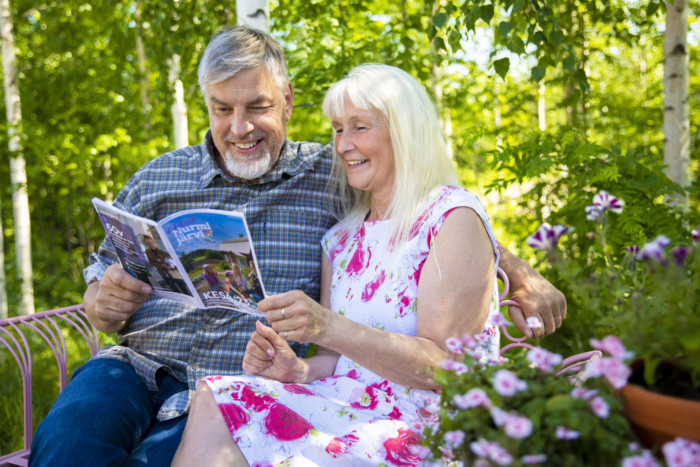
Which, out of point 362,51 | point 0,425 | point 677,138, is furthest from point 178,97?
point 677,138

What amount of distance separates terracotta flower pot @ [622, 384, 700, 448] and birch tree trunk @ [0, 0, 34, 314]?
21.9 feet

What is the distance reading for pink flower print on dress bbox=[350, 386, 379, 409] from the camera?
179 centimetres

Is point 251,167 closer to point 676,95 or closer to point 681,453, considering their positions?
point 681,453

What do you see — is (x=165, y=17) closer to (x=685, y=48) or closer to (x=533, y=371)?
(x=685, y=48)

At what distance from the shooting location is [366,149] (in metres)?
1.97

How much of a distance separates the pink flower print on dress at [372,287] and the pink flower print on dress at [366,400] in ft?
0.96

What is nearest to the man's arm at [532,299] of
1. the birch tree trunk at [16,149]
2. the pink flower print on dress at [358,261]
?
the pink flower print on dress at [358,261]

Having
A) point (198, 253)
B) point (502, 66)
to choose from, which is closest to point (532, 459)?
point (198, 253)

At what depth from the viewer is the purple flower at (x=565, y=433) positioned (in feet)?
2.80

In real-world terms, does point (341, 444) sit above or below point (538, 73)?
below

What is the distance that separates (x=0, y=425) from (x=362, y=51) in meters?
3.25

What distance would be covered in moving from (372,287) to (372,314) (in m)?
0.09

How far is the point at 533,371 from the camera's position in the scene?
1.05 metres

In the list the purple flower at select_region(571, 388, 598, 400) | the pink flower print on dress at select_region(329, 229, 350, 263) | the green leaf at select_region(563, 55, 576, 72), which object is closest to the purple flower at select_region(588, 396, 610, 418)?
the purple flower at select_region(571, 388, 598, 400)
